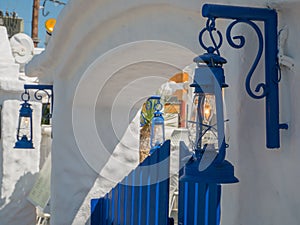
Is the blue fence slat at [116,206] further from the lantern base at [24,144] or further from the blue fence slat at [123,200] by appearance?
the lantern base at [24,144]

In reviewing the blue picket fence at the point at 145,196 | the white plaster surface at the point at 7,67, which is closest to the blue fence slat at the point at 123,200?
the blue picket fence at the point at 145,196

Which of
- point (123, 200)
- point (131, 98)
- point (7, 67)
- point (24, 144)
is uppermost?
point (7, 67)

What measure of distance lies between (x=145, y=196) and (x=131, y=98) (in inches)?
48.8

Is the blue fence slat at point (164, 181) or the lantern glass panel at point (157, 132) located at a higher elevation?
the lantern glass panel at point (157, 132)

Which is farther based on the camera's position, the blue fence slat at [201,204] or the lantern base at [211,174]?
the blue fence slat at [201,204]

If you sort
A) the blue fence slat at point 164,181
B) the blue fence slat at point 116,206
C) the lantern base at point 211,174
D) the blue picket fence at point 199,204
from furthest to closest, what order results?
the blue fence slat at point 116,206
the blue fence slat at point 164,181
the blue picket fence at point 199,204
the lantern base at point 211,174

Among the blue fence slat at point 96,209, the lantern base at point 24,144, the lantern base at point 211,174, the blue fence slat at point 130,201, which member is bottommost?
the blue fence slat at point 96,209

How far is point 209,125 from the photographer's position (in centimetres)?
122

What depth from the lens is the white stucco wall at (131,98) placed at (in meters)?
1.29

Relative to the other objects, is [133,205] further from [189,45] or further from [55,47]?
[55,47]

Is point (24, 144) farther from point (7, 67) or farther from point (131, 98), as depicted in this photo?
point (7, 67)

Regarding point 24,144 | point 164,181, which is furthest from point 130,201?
point 24,144

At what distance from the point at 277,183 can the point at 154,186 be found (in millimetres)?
916

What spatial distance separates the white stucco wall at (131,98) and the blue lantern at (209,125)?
22cm
